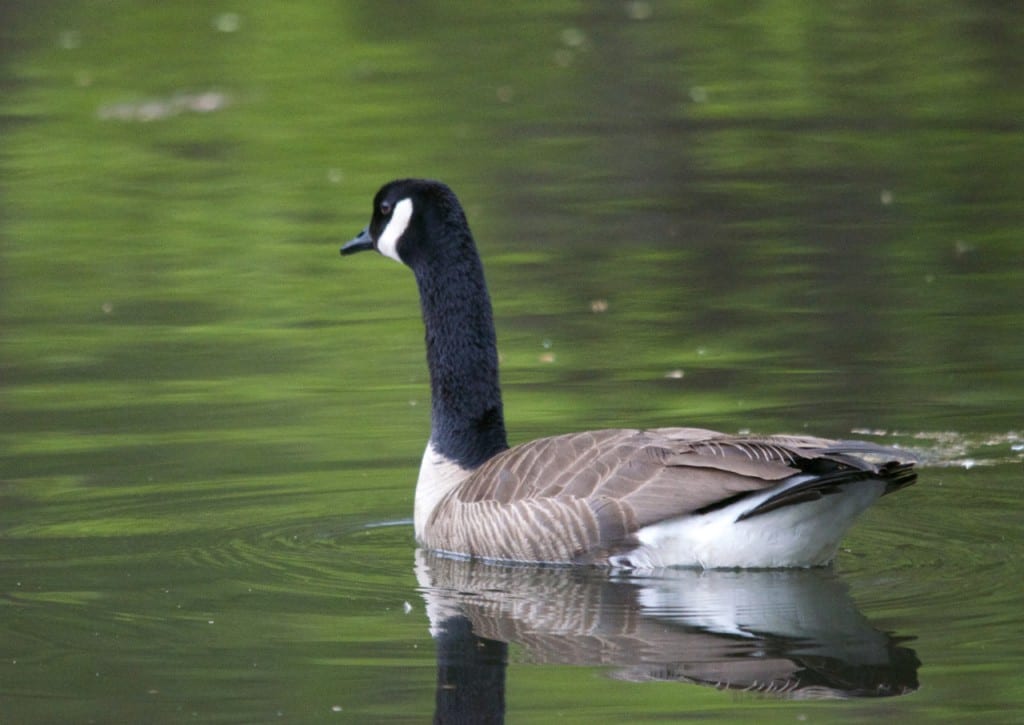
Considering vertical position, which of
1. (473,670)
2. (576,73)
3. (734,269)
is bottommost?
(576,73)

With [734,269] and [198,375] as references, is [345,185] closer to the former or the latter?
[734,269]

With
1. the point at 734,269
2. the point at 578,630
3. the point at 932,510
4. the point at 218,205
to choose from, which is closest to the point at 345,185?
the point at 218,205

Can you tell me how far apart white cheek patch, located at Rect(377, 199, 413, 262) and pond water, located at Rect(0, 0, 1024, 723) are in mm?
1267

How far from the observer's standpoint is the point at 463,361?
421 inches

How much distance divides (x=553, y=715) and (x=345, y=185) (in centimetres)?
1441

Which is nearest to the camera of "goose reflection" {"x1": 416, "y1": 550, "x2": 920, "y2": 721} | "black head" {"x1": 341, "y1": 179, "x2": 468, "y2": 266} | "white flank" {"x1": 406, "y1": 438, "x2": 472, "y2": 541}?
"goose reflection" {"x1": 416, "y1": 550, "x2": 920, "y2": 721}

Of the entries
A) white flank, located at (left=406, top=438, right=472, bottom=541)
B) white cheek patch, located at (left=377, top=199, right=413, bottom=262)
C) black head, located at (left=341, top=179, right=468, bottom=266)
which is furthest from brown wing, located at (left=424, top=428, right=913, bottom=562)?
white cheek patch, located at (left=377, top=199, right=413, bottom=262)

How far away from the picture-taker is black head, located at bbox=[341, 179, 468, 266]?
1078 centimetres

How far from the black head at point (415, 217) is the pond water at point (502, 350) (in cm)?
131

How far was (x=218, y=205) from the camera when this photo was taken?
65.4ft

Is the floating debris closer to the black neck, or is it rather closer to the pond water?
the pond water

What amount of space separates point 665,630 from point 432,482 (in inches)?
93.4

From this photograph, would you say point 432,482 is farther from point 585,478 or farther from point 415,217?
point 415,217

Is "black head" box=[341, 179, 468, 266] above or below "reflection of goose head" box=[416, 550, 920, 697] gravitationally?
above
